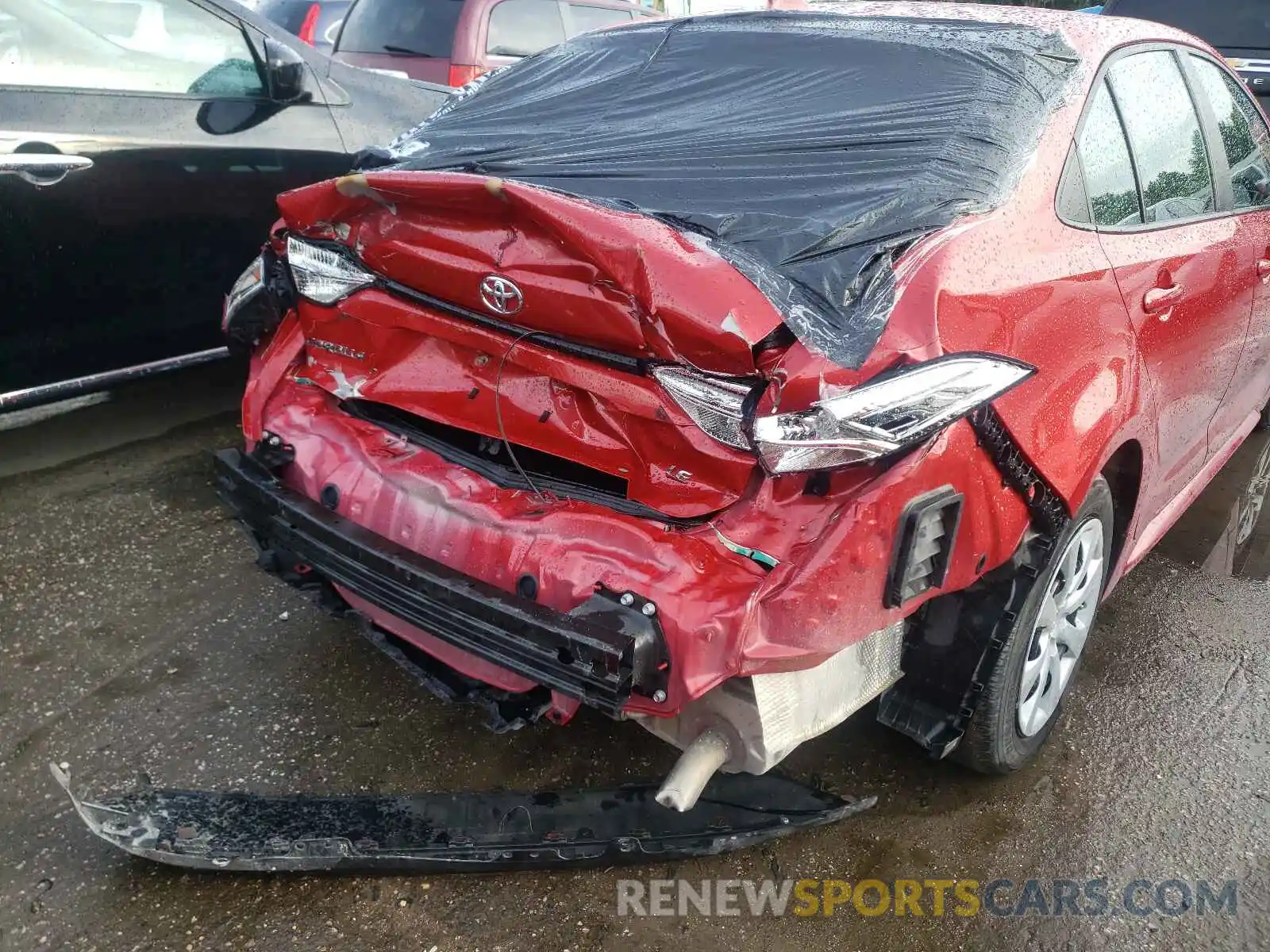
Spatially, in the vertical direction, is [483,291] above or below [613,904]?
above

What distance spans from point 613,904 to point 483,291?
1.30 meters

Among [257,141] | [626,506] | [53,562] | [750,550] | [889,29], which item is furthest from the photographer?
[257,141]

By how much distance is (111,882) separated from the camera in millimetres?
2061

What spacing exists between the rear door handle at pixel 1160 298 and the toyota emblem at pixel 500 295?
1.45 metres

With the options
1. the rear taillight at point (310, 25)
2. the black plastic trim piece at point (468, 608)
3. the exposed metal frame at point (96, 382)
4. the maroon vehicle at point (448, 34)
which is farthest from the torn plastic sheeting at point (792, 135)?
the rear taillight at point (310, 25)

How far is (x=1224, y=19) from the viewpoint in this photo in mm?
7863

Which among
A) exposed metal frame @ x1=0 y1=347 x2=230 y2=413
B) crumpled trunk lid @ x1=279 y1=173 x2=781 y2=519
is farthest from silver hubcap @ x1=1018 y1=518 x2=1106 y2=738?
exposed metal frame @ x1=0 y1=347 x2=230 y2=413

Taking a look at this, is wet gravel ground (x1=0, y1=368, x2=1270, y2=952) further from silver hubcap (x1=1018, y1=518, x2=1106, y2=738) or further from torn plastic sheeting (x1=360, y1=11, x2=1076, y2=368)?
Result: torn plastic sheeting (x1=360, y1=11, x2=1076, y2=368)

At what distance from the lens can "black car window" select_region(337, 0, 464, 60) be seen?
6711 millimetres

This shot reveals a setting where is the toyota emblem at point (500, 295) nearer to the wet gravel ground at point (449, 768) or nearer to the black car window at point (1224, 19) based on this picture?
the wet gravel ground at point (449, 768)

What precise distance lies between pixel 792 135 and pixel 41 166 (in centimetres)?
256

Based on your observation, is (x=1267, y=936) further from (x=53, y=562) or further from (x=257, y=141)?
(x=257, y=141)

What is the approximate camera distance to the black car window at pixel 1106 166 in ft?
7.29

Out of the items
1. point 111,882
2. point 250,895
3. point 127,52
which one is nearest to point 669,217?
point 250,895
